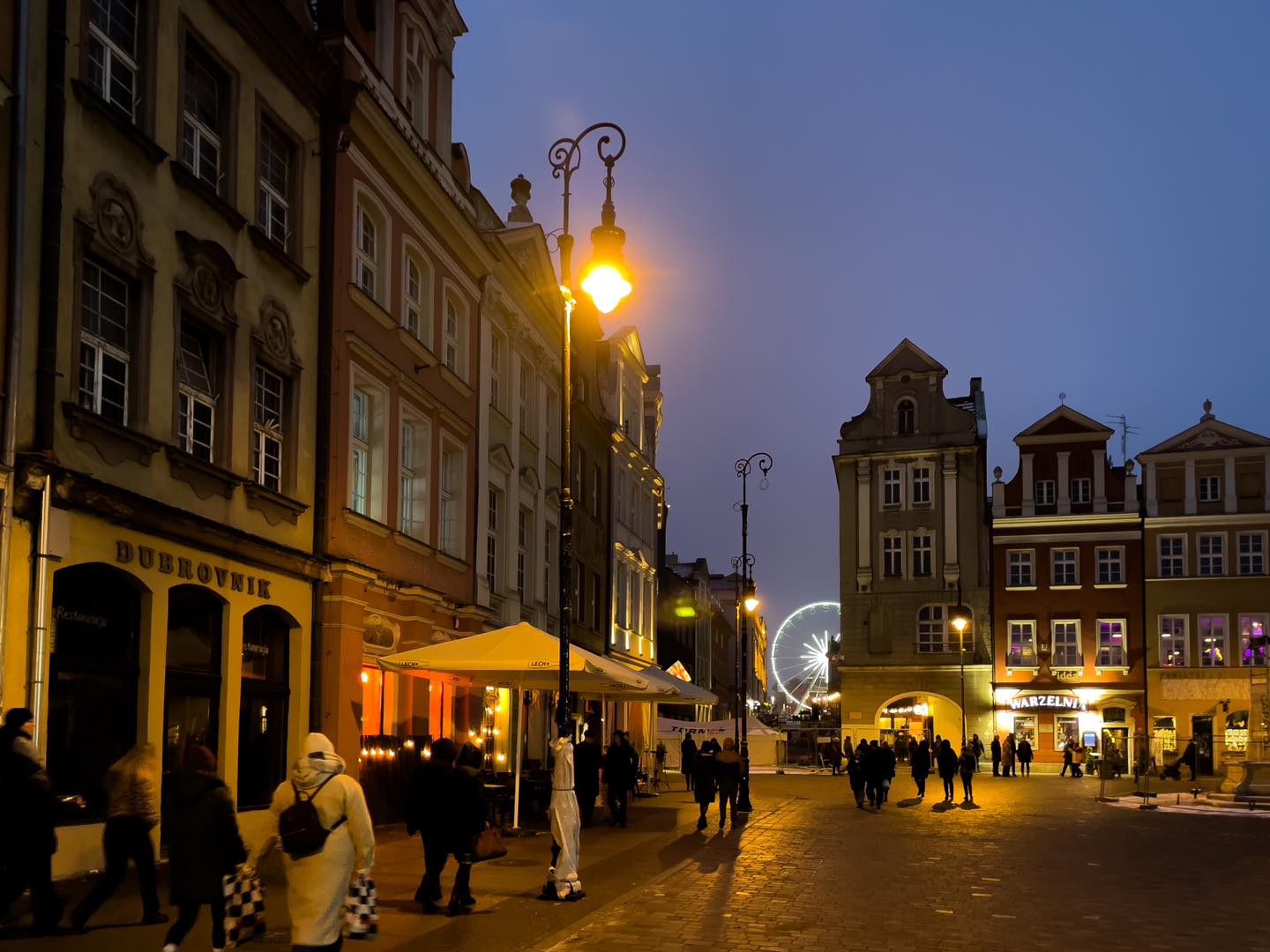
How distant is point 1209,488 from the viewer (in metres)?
61.6

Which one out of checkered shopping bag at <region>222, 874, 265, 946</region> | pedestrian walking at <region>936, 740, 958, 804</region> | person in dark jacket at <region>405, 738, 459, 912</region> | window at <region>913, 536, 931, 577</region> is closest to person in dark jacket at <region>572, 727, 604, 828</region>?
person in dark jacket at <region>405, 738, 459, 912</region>

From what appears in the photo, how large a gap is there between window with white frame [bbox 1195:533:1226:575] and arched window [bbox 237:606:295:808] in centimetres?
5053

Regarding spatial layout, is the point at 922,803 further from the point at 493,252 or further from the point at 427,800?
the point at 427,800

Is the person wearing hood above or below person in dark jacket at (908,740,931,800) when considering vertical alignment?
above

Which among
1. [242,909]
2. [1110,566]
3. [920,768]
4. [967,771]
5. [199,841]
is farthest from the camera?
[1110,566]

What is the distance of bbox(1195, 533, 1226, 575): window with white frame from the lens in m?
60.9

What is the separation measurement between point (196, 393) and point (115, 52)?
158 inches

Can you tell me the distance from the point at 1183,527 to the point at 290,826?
5908cm

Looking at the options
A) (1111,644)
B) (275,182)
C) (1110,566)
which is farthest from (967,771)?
(1110,566)

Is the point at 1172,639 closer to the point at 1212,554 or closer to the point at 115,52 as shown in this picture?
the point at 1212,554


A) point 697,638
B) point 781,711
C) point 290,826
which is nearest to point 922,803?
point 290,826

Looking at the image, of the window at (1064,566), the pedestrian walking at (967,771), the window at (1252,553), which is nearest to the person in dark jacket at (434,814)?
the pedestrian walking at (967,771)

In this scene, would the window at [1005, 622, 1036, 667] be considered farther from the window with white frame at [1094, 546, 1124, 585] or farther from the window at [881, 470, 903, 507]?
the window at [881, 470, 903, 507]

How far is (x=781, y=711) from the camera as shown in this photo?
118 m
